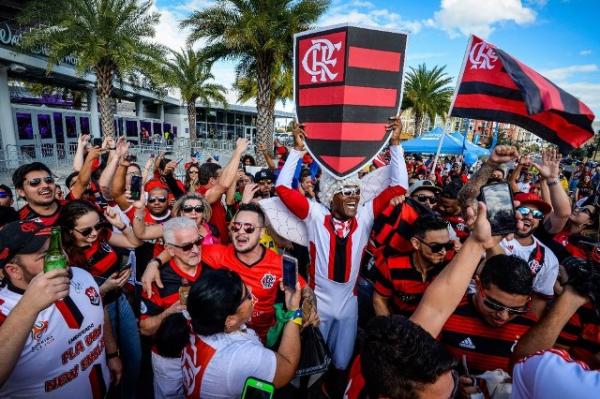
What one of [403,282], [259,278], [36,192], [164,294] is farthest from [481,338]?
[36,192]

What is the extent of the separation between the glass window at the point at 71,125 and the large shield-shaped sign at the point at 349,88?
21.9 metres

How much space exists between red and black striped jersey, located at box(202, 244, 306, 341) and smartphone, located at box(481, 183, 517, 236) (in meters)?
1.49

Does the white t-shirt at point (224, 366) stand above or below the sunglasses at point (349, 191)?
below

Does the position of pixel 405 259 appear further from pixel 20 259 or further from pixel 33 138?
pixel 33 138

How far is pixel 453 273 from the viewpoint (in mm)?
1540

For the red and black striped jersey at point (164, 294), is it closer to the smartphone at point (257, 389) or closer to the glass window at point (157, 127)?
the smartphone at point (257, 389)

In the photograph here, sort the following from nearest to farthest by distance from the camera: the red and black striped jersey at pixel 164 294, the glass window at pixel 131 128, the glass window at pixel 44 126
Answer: the red and black striped jersey at pixel 164 294
the glass window at pixel 44 126
the glass window at pixel 131 128

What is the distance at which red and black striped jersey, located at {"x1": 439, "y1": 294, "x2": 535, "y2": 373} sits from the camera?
1.86 meters

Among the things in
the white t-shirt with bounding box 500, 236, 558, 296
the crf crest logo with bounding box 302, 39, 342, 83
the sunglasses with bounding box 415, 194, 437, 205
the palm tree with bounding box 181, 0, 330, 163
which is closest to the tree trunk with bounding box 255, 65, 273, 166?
the palm tree with bounding box 181, 0, 330, 163

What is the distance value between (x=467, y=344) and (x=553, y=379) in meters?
0.90

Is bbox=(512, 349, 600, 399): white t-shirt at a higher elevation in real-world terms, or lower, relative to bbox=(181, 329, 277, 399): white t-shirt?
higher

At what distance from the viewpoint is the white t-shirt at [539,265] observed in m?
2.71

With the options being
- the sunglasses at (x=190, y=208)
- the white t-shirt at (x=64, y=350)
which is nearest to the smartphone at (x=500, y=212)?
the white t-shirt at (x=64, y=350)

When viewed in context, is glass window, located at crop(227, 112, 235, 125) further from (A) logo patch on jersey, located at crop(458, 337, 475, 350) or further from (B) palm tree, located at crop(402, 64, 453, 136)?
(A) logo patch on jersey, located at crop(458, 337, 475, 350)
